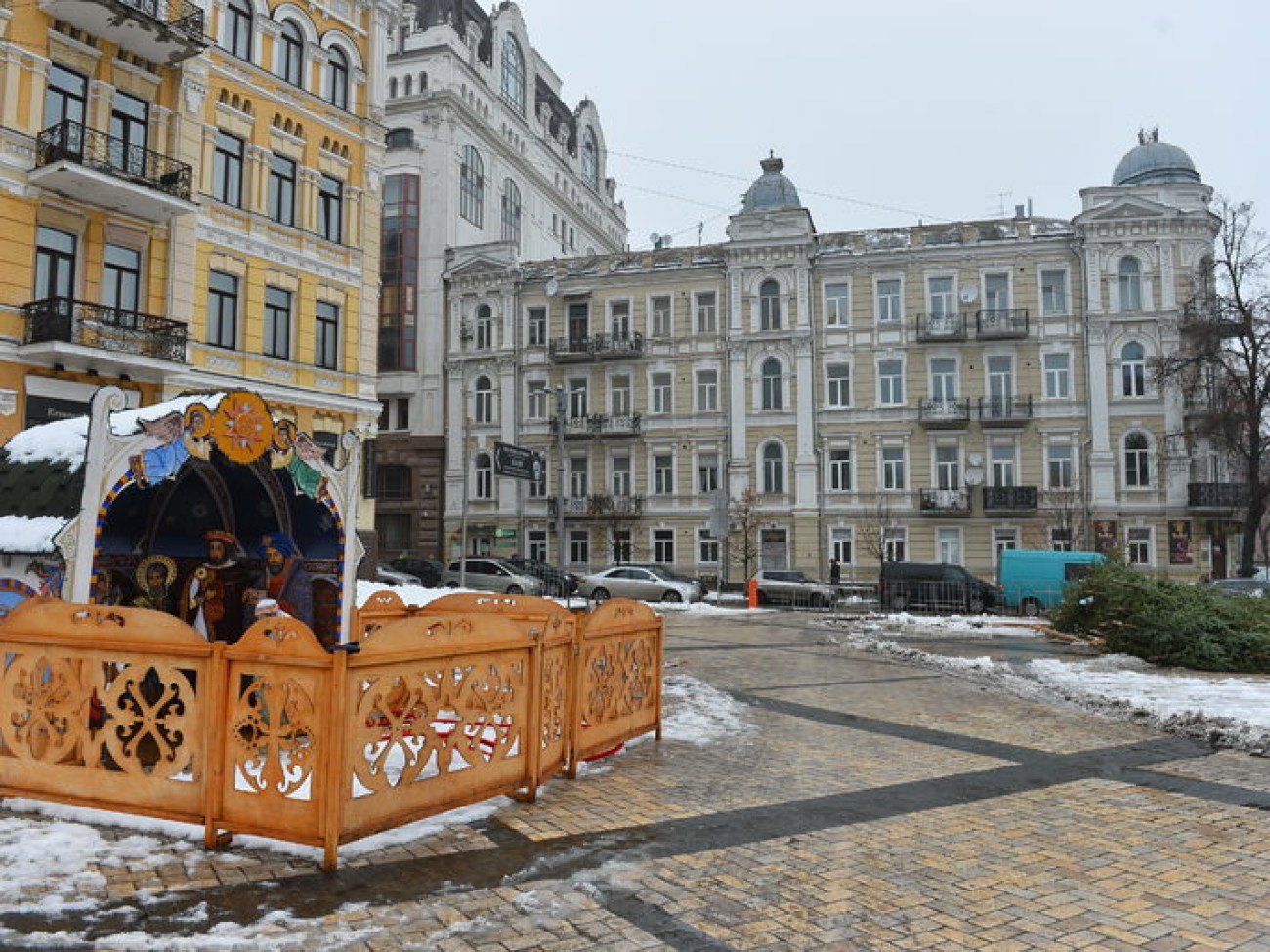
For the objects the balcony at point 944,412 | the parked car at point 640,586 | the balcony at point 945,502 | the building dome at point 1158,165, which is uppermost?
the building dome at point 1158,165

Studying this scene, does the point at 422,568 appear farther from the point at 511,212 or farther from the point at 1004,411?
the point at 1004,411

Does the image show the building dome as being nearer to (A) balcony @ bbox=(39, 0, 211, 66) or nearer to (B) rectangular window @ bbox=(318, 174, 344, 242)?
(B) rectangular window @ bbox=(318, 174, 344, 242)

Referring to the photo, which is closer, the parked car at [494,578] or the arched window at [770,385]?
the parked car at [494,578]

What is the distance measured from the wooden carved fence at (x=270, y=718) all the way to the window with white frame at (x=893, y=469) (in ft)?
111

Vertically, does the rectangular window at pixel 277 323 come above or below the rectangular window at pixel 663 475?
above

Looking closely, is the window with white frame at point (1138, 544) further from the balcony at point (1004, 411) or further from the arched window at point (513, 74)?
the arched window at point (513, 74)

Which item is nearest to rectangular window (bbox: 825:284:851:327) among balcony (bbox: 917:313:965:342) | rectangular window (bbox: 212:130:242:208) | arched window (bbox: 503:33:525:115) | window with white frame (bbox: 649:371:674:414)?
balcony (bbox: 917:313:965:342)

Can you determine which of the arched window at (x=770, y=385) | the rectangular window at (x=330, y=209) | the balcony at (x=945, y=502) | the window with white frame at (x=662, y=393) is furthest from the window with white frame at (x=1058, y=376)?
the rectangular window at (x=330, y=209)

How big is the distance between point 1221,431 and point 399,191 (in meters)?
36.4

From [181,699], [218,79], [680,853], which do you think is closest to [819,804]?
[680,853]

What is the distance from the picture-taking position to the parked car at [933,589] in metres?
28.6

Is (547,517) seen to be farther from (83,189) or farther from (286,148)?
(83,189)

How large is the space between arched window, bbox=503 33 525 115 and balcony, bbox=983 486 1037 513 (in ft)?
106

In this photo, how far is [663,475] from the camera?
4131 cm
